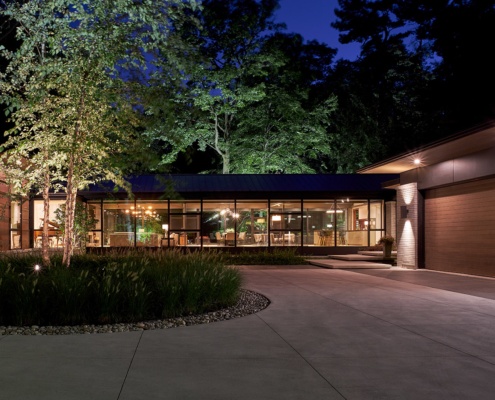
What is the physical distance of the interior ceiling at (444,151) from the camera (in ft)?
45.9

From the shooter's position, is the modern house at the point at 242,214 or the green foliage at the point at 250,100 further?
the green foliage at the point at 250,100

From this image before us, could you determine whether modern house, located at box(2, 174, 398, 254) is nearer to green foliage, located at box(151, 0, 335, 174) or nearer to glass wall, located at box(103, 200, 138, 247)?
glass wall, located at box(103, 200, 138, 247)

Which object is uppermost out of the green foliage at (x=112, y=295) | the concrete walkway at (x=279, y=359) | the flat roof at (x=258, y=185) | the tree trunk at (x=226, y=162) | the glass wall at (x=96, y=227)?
the tree trunk at (x=226, y=162)

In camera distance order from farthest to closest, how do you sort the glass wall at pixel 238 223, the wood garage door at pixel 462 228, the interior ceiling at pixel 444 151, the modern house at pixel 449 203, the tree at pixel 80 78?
1. the glass wall at pixel 238 223
2. the wood garage door at pixel 462 228
3. the modern house at pixel 449 203
4. the interior ceiling at pixel 444 151
5. the tree at pixel 80 78

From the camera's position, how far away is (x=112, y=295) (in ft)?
28.6

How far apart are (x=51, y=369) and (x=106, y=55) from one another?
6.29 metres

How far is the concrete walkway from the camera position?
5223 mm

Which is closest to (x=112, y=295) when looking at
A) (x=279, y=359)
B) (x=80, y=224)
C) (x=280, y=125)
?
(x=279, y=359)

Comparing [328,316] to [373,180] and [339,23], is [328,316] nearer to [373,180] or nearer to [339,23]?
[373,180]

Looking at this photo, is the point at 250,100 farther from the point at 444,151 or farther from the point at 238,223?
the point at 444,151

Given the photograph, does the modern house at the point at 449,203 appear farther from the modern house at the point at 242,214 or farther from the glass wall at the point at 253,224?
the glass wall at the point at 253,224

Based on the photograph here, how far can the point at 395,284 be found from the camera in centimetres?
1487

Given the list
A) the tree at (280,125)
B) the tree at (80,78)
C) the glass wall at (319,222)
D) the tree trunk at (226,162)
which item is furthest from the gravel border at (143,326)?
the tree trunk at (226,162)

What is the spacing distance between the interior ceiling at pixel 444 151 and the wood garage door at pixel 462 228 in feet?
3.62
